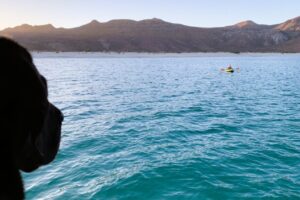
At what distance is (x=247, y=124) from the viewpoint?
17.3 m

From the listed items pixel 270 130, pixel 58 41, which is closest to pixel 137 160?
pixel 270 130

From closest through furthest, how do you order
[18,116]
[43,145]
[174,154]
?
[18,116]
[43,145]
[174,154]

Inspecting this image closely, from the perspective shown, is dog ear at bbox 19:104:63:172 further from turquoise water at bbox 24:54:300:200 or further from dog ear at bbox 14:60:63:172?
turquoise water at bbox 24:54:300:200

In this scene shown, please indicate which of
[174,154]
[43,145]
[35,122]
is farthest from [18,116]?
[174,154]

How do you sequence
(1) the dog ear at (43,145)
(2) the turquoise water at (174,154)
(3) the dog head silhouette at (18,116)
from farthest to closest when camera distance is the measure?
(2) the turquoise water at (174,154), (1) the dog ear at (43,145), (3) the dog head silhouette at (18,116)

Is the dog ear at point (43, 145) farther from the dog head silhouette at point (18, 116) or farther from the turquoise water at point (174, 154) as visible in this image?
the turquoise water at point (174, 154)

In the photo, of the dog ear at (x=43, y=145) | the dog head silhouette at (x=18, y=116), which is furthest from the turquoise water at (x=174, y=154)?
the dog head silhouette at (x=18, y=116)

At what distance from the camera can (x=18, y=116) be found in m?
2.26

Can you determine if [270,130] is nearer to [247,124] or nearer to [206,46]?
[247,124]

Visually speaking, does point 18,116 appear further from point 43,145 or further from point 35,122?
point 43,145

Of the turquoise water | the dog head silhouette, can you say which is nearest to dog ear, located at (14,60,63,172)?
the dog head silhouette

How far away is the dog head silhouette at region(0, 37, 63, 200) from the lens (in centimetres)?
222

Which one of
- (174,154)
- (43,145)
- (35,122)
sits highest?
(35,122)

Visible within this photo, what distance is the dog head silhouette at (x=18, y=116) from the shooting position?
2.22 meters
